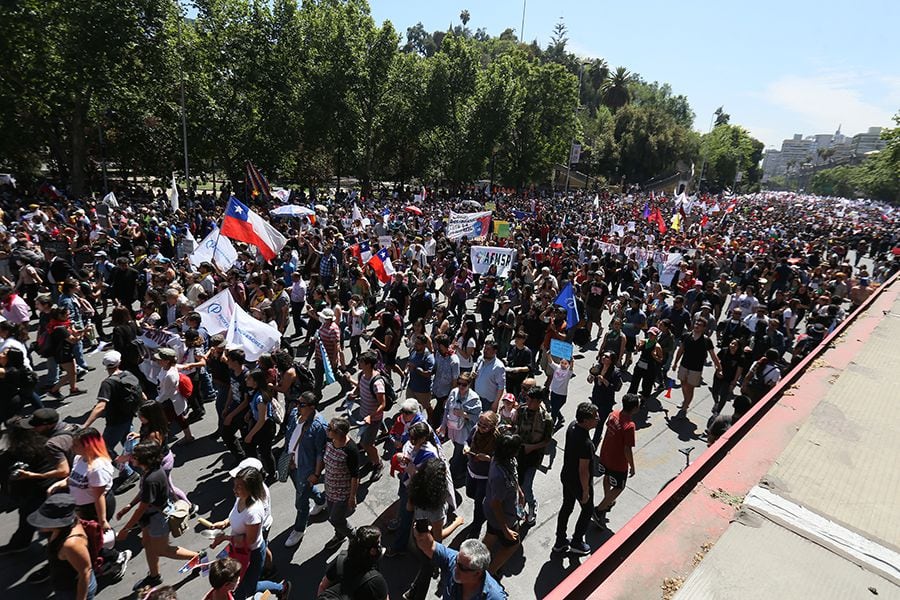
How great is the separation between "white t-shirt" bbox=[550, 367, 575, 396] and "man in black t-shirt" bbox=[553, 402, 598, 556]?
2183 mm

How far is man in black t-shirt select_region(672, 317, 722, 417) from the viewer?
830cm

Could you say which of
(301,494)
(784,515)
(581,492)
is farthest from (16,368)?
(784,515)

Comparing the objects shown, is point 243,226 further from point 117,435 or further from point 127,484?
point 127,484

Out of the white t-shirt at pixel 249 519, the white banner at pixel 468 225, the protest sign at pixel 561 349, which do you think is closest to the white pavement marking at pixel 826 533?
the white t-shirt at pixel 249 519

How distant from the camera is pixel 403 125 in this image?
1561 inches

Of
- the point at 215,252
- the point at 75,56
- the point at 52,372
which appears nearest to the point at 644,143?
the point at 75,56

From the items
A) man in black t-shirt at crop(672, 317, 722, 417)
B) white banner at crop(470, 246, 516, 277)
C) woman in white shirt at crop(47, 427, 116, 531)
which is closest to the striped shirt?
woman in white shirt at crop(47, 427, 116, 531)

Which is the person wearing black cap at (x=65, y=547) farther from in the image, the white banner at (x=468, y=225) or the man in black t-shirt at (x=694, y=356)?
the white banner at (x=468, y=225)

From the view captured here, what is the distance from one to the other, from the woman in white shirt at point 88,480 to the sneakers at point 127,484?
65.1 inches

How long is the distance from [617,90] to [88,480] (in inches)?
4066

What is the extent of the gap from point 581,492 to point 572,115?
51.4 meters

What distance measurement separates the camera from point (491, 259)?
12.9 metres

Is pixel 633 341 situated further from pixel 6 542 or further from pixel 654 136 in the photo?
pixel 654 136

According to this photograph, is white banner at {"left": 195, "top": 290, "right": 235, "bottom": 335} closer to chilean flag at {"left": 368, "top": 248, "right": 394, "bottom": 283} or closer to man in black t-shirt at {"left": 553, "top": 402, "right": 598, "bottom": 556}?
chilean flag at {"left": 368, "top": 248, "right": 394, "bottom": 283}
